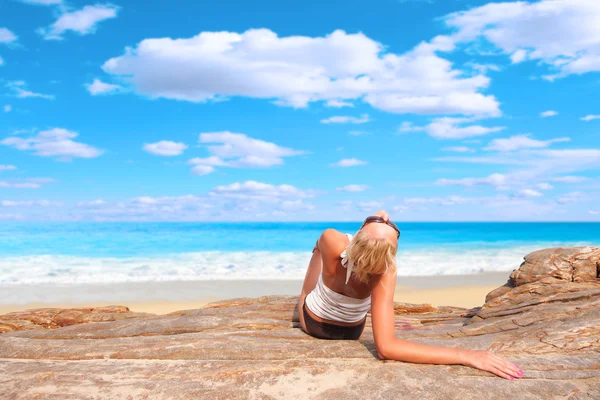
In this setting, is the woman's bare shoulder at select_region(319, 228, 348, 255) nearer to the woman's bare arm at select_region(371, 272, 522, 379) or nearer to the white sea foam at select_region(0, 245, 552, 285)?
the woman's bare arm at select_region(371, 272, 522, 379)

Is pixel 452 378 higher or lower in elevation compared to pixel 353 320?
lower

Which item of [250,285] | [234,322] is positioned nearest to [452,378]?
[234,322]

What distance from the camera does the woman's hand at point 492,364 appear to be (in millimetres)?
3596

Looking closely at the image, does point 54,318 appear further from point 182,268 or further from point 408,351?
point 182,268

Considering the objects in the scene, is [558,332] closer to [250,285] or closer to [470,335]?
[470,335]

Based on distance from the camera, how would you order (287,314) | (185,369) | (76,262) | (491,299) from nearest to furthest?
(185,369)
(287,314)
(491,299)
(76,262)

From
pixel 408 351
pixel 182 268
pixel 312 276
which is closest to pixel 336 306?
pixel 312 276

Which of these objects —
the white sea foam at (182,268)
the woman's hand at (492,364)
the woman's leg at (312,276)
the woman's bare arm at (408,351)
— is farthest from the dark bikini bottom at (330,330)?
the white sea foam at (182,268)

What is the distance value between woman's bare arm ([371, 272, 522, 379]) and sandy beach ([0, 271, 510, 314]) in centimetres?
1011

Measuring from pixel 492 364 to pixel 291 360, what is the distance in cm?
167

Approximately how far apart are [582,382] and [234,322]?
12.4ft

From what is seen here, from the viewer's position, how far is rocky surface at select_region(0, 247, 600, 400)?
342cm

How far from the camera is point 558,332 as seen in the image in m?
4.48

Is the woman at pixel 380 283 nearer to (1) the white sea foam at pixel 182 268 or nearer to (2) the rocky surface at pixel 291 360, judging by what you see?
(2) the rocky surface at pixel 291 360
